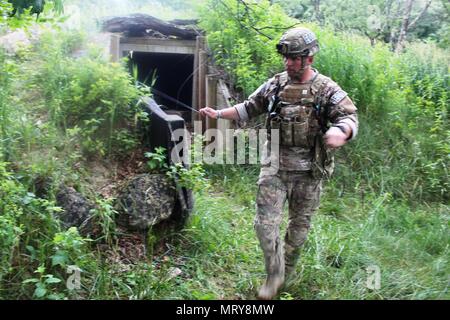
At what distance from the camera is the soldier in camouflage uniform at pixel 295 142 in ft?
11.5

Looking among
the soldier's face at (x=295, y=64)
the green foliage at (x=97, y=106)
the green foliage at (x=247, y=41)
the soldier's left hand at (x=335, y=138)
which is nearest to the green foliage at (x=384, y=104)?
the green foliage at (x=247, y=41)

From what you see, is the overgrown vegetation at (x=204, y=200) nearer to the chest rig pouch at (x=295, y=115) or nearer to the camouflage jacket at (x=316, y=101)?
the camouflage jacket at (x=316, y=101)

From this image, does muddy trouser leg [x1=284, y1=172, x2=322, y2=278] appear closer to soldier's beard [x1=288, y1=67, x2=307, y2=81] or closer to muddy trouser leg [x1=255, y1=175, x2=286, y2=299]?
muddy trouser leg [x1=255, y1=175, x2=286, y2=299]

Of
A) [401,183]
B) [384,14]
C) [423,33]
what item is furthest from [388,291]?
[423,33]

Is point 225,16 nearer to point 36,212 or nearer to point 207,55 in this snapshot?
point 207,55

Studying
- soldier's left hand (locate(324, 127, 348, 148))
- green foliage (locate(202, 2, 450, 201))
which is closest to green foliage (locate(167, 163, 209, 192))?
soldier's left hand (locate(324, 127, 348, 148))

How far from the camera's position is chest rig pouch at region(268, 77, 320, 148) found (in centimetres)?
357

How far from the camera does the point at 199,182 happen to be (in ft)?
14.5

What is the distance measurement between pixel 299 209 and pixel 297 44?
125 cm

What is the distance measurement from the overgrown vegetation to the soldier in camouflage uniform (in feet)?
1.53

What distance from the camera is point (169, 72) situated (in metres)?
11.7

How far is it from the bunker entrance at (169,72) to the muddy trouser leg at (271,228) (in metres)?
6.86

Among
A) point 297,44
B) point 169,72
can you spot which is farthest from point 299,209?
point 169,72

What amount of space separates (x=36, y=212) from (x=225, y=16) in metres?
5.19
